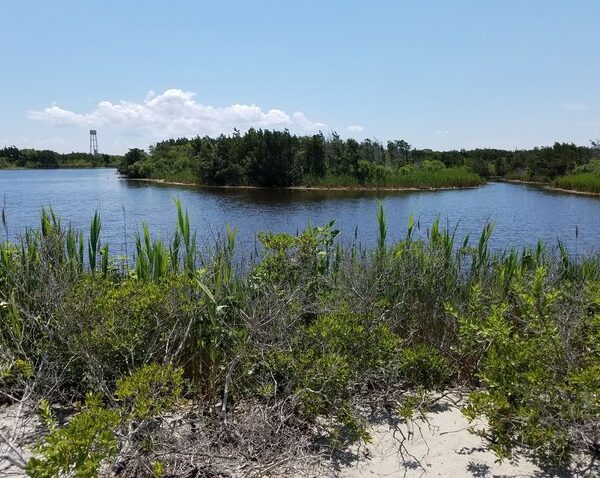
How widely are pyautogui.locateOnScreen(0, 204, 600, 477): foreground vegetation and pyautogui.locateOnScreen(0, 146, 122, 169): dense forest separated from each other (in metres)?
113

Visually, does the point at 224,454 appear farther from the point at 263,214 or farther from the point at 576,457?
the point at 263,214

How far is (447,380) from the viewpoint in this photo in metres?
3.73

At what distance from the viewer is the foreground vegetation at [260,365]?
246 centimetres

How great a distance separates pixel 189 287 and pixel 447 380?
2.04 metres

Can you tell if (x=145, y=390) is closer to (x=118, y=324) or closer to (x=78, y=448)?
(x=78, y=448)

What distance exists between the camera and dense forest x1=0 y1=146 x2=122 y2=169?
111938 millimetres

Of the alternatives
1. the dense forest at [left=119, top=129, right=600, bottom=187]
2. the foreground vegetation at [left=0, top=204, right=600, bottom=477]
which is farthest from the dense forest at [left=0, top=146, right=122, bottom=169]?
the foreground vegetation at [left=0, top=204, right=600, bottom=477]

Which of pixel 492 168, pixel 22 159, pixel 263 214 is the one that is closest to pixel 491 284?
pixel 263 214

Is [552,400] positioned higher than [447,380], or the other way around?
[552,400]

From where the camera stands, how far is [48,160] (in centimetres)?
11944

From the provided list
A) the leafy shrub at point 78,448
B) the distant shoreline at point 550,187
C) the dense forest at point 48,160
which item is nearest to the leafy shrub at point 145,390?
the leafy shrub at point 78,448

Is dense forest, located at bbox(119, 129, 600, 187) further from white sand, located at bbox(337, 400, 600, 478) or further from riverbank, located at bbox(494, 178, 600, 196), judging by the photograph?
white sand, located at bbox(337, 400, 600, 478)

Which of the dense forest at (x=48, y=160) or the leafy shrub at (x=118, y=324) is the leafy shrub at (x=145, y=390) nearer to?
the leafy shrub at (x=118, y=324)

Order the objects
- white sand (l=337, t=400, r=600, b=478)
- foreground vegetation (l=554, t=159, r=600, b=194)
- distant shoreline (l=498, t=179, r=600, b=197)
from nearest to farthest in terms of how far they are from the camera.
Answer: white sand (l=337, t=400, r=600, b=478), foreground vegetation (l=554, t=159, r=600, b=194), distant shoreline (l=498, t=179, r=600, b=197)
